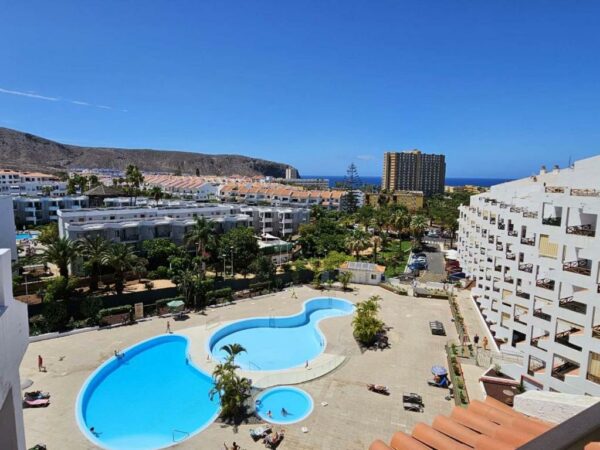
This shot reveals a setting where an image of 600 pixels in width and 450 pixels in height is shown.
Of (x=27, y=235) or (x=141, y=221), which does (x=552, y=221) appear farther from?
(x=27, y=235)

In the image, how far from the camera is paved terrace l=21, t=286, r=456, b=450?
56.1 feet

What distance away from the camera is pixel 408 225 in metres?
65.6

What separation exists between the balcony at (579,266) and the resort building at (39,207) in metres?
76.3

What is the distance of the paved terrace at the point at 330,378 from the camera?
1709 centimetres

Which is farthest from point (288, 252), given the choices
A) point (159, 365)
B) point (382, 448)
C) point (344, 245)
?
point (382, 448)

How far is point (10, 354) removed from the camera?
5477 mm

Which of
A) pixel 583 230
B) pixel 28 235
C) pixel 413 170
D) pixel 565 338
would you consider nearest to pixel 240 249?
pixel 565 338

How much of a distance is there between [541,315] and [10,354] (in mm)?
23287

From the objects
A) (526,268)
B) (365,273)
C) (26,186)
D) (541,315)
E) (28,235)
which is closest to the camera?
(541,315)

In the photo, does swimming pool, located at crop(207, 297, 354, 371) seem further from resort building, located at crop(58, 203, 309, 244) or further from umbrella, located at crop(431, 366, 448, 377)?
resort building, located at crop(58, 203, 309, 244)

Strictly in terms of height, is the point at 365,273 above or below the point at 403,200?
below

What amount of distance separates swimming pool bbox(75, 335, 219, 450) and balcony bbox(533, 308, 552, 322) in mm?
18397

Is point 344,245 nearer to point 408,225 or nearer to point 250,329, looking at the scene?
point 408,225

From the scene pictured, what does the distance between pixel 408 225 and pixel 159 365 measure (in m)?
50.8
